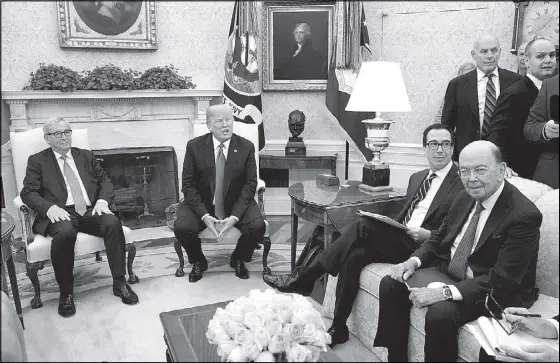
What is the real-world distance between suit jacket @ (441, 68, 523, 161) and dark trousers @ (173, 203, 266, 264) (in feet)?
4.85

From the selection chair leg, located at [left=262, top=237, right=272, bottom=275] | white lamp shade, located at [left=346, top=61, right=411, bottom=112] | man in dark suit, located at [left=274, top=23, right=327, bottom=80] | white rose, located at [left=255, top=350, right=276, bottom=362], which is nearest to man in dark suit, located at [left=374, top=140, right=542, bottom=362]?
white rose, located at [left=255, top=350, right=276, bottom=362]

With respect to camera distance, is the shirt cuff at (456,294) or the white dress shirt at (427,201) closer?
the shirt cuff at (456,294)

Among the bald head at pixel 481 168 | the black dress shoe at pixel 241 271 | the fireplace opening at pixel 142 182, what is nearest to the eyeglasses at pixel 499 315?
the bald head at pixel 481 168

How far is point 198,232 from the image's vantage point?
327 cm

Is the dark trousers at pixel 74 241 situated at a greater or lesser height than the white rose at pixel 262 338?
lesser

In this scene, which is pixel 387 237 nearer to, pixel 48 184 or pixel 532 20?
pixel 48 184

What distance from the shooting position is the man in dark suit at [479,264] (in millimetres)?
1838

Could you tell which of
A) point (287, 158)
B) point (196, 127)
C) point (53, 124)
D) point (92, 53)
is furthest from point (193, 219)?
point (92, 53)

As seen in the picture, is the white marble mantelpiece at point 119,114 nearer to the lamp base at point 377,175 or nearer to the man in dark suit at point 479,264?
the lamp base at point 377,175

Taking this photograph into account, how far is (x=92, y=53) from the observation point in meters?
4.33

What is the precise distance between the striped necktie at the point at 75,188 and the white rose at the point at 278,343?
7.19 ft

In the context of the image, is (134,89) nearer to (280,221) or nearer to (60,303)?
(280,221)

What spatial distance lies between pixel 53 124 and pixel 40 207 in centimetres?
54

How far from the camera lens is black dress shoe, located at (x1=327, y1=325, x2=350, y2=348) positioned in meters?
2.37
